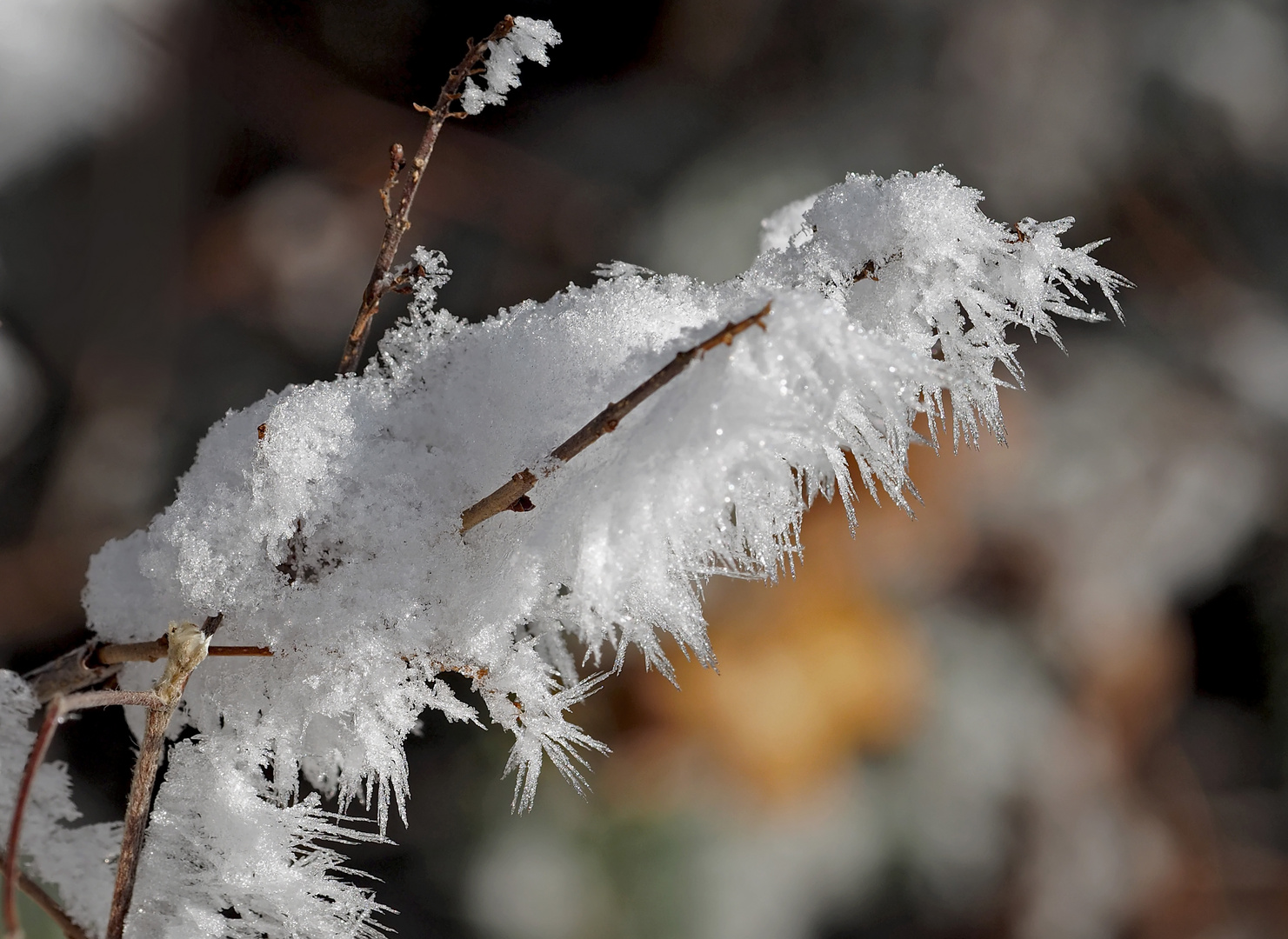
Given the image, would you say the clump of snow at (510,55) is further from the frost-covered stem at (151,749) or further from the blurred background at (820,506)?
the blurred background at (820,506)

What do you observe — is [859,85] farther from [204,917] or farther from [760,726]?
[204,917]

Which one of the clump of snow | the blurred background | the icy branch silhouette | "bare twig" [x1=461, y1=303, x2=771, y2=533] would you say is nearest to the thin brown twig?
the icy branch silhouette

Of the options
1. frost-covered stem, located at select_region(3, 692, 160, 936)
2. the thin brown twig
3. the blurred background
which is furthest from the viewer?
the blurred background

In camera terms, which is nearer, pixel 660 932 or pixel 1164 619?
pixel 660 932

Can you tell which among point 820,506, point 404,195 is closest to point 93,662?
point 404,195

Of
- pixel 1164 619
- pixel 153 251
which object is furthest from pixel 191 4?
pixel 1164 619

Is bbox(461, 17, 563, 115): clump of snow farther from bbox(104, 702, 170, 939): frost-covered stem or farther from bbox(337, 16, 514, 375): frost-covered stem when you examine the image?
bbox(104, 702, 170, 939): frost-covered stem

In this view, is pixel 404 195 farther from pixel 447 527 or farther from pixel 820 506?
pixel 820 506
